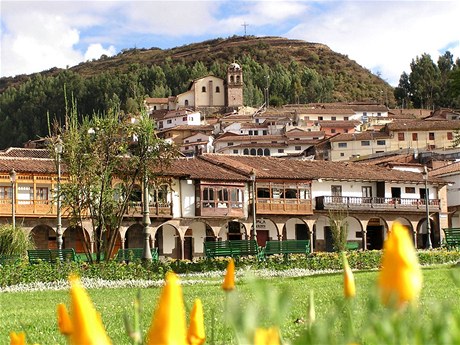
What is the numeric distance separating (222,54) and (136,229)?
154m

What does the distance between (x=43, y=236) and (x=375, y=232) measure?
2165 centimetres

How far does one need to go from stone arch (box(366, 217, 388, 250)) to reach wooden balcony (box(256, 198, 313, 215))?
20.3 feet

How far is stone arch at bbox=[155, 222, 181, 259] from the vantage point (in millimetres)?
44656

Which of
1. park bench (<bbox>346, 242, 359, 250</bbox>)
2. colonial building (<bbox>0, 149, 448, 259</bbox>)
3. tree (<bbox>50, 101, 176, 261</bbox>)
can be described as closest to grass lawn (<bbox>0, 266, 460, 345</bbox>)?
tree (<bbox>50, 101, 176, 261</bbox>)

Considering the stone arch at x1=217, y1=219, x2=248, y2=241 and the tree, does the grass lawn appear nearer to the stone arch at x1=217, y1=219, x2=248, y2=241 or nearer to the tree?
the tree

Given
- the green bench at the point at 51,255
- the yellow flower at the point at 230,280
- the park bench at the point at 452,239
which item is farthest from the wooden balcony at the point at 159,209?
the yellow flower at the point at 230,280

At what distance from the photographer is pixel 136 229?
43.9 m

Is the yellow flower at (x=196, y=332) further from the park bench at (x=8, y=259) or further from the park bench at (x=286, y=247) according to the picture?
the park bench at (x=286, y=247)

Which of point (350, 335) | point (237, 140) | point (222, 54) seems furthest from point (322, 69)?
point (350, 335)

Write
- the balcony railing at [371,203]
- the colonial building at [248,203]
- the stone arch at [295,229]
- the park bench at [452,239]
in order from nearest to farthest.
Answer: the park bench at [452,239] → the colonial building at [248,203] → the balcony railing at [371,203] → the stone arch at [295,229]

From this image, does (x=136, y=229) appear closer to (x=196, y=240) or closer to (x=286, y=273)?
(x=196, y=240)

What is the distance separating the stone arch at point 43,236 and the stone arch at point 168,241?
573 cm

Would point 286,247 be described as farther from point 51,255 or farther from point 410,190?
point 410,190

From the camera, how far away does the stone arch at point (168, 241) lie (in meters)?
44.7
